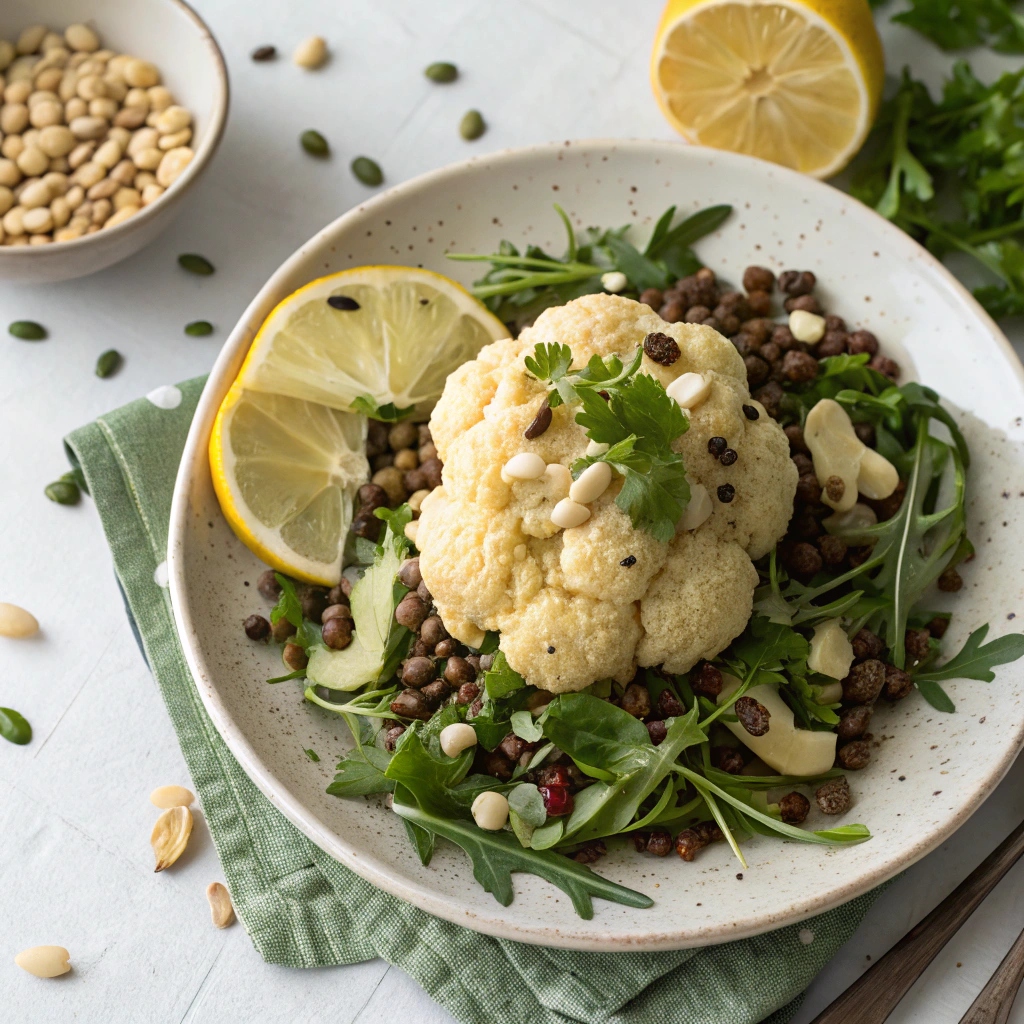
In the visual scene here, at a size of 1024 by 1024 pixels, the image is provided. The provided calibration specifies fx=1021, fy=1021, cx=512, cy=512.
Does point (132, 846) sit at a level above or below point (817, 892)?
below

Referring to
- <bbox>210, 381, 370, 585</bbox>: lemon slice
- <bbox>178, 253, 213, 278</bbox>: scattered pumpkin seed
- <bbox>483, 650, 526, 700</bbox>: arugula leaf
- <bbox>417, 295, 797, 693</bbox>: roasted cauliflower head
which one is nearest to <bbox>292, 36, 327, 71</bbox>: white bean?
<bbox>178, 253, 213, 278</bbox>: scattered pumpkin seed

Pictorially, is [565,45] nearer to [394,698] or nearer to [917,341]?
[917,341]

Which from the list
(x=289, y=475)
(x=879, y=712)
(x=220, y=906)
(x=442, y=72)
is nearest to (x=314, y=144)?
(x=442, y=72)

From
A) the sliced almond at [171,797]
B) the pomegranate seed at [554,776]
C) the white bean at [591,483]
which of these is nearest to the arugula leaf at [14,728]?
the sliced almond at [171,797]

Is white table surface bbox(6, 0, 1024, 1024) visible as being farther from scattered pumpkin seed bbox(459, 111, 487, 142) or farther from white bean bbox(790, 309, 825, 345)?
white bean bbox(790, 309, 825, 345)

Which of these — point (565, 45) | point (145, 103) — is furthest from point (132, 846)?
point (565, 45)

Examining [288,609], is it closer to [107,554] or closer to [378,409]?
[378,409]
